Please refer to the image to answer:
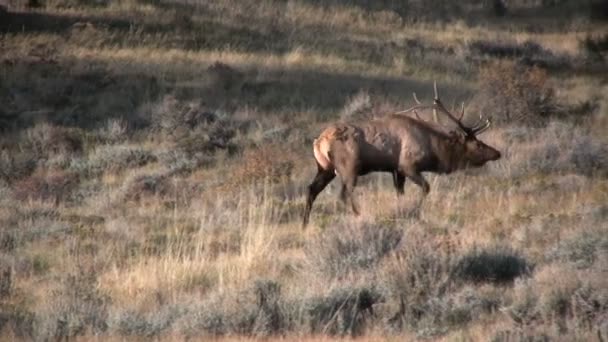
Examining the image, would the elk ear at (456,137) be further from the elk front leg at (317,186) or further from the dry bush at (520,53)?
the dry bush at (520,53)

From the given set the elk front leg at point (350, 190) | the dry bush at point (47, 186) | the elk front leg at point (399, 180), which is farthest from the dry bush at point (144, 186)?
the elk front leg at point (399, 180)

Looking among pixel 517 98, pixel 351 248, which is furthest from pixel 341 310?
pixel 517 98

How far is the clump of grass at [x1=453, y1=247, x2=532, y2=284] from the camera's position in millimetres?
9633

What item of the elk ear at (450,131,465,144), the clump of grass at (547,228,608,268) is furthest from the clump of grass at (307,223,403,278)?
the elk ear at (450,131,465,144)

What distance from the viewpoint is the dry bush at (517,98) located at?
22891 mm

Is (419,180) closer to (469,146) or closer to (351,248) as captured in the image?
(469,146)

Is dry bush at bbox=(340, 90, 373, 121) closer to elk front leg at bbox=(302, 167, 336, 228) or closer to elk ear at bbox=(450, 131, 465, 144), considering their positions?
elk ear at bbox=(450, 131, 465, 144)

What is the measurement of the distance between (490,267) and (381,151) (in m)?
4.45

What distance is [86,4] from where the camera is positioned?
31.5 m

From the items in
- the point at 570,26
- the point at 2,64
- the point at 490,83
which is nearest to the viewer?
the point at 490,83

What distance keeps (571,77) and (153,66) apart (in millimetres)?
10385

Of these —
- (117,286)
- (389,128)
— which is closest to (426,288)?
(117,286)

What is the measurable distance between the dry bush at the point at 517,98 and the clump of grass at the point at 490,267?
12766mm

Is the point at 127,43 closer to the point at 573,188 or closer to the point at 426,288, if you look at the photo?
the point at 573,188
